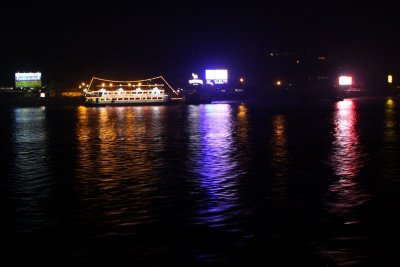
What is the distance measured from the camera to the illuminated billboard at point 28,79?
116 m

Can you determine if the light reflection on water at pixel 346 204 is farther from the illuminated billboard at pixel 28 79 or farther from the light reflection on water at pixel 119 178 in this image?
the illuminated billboard at pixel 28 79

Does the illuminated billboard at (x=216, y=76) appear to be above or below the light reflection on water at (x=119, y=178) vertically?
above

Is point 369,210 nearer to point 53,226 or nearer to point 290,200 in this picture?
point 290,200

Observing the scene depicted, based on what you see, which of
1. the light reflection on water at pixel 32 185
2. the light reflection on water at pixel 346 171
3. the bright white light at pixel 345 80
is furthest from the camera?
the bright white light at pixel 345 80

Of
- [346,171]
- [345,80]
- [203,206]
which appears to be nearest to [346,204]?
[203,206]

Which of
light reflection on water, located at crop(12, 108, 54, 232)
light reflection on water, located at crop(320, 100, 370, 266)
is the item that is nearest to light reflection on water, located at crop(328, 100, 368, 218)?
light reflection on water, located at crop(320, 100, 370, 266)

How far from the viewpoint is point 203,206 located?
10.5m

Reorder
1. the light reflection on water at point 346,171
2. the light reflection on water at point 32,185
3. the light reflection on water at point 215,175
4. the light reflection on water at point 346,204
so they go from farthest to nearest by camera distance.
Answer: the light reflection on water at point 346,171
the light reflection on water at point 215,175
the light reflection on water at point 32,185
the light reflection on water at point 346,204

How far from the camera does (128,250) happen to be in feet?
25.5

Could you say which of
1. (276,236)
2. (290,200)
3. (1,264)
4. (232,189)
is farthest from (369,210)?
(1,264)

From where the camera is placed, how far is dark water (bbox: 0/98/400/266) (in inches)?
301

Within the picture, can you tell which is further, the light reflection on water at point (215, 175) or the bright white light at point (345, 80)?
the bright white light at point (345, 80)

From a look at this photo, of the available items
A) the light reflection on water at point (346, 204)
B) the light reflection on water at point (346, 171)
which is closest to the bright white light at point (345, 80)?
the light reflection on water at point (346, 171)

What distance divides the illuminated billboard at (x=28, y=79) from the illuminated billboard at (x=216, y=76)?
1494 inches
